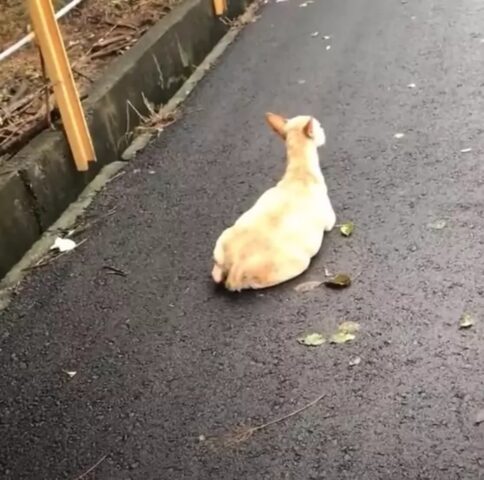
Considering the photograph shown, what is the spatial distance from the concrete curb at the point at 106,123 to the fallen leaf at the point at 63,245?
0.37 ft

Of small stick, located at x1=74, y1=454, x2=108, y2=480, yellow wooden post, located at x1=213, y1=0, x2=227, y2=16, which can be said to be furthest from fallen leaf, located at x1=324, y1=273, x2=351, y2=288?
yellow wooden post, located at x1=213, y1=0, x2=227, y2=16

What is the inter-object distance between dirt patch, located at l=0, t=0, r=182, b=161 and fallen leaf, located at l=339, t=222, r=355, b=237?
1682 millimetres

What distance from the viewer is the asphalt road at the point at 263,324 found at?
9.37 ft

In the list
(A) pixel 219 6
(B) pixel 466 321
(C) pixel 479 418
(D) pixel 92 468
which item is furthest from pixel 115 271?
(A) pixel 219 6

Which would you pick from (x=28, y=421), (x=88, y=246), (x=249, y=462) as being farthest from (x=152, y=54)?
(x=249, y=462)

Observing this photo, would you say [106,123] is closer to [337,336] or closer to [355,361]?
[337,336]

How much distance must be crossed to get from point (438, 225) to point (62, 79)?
78.9 inches

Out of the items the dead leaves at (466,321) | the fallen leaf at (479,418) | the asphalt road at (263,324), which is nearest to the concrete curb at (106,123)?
the asphalt road at (263,324)

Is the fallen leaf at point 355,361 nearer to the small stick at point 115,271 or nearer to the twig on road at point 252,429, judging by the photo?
the twig on road at point 252,429

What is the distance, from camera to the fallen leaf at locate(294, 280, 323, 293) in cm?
360

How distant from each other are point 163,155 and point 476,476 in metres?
2.98

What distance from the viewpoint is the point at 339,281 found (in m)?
3.60

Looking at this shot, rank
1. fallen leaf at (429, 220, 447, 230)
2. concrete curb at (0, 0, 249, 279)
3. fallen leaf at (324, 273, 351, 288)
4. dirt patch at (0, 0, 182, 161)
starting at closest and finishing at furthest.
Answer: fallen leaf at (324, 273, 351, 288), fallen leaf at (429, 220, 447, 230), concrete curb at (0, 0, 249, 279), dirt patch at (0, 0, 182, 161)

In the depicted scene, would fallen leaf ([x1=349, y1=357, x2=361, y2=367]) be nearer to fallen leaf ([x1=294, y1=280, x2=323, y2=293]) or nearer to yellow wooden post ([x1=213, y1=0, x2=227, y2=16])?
fallen leaf ([x1=294, y1=280, x2=323, y2=293])
